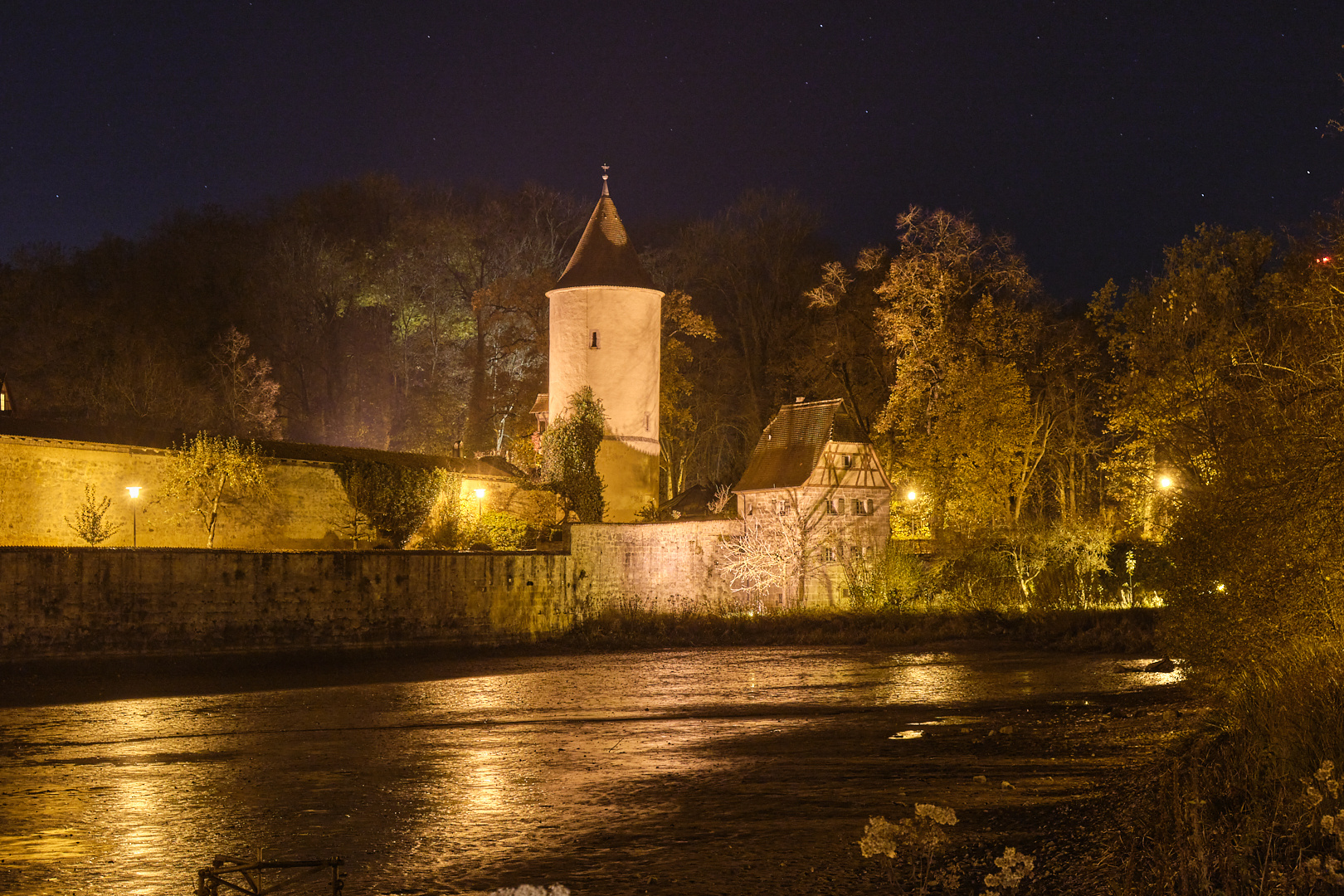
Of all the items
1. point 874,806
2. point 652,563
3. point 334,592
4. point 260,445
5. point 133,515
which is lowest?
point 874,806

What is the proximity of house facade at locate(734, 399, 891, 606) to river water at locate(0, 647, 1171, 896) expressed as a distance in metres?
7.70

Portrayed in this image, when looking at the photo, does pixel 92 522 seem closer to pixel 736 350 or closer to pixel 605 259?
pixel 605 259

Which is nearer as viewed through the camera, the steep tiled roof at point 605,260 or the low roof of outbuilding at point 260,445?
the low roof of outbuilding at point 260,445

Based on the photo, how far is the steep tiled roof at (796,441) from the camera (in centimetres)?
3312

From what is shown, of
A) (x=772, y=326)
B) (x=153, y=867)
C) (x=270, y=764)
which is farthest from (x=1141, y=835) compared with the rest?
(x=772, y=326)

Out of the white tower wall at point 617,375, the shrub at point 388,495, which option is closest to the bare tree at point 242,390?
the shrub at point 388,495

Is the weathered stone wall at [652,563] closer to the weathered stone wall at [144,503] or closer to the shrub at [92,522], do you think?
the weathered stone wall at [144,503]

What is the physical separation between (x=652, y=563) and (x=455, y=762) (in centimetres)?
1741

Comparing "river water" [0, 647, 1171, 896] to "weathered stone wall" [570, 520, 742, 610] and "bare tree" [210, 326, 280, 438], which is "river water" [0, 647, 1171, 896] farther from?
"bare tree" [210, 326, 280, 438]

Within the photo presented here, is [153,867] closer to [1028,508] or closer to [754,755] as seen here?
[754,755]

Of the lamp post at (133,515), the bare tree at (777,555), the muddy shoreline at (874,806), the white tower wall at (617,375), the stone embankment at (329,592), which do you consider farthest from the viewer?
the white tower wall at (617,375)

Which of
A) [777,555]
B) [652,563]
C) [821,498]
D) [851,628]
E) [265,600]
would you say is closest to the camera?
[265,600]

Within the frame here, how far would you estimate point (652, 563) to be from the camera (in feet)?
105

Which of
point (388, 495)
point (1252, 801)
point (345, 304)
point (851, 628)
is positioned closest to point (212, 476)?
point (388, 495)
